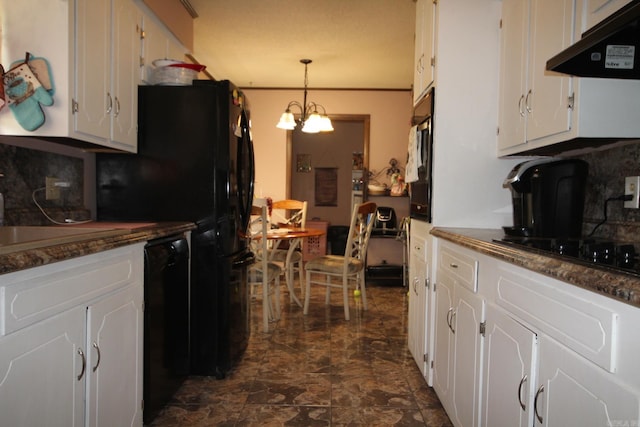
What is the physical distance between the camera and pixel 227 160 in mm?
2381

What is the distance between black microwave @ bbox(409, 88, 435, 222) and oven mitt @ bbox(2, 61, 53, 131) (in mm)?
1828

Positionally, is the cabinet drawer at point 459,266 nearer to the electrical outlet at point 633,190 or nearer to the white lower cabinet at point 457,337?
the white lower cabinet at point 457,337

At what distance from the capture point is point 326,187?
7.99 m

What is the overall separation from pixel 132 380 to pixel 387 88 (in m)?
4.96

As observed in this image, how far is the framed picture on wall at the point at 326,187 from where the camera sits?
26.2 feet

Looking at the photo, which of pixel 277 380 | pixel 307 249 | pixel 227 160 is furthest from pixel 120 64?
pixel 307 249

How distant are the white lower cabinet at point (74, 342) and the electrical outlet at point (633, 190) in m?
1.91

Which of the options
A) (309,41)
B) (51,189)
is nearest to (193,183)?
(51,189)

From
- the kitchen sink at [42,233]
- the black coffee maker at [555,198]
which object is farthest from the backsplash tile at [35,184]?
the black coffee maker at [555,198]

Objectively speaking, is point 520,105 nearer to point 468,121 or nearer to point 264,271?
point 468,121

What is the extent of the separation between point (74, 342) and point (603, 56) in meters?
1.77

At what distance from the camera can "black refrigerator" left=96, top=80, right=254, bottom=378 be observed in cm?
236

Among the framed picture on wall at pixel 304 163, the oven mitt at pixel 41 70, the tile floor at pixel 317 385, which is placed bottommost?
the tile floor at pixel 317 385

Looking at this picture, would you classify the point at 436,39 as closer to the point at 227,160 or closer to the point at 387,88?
the point at 227,160
